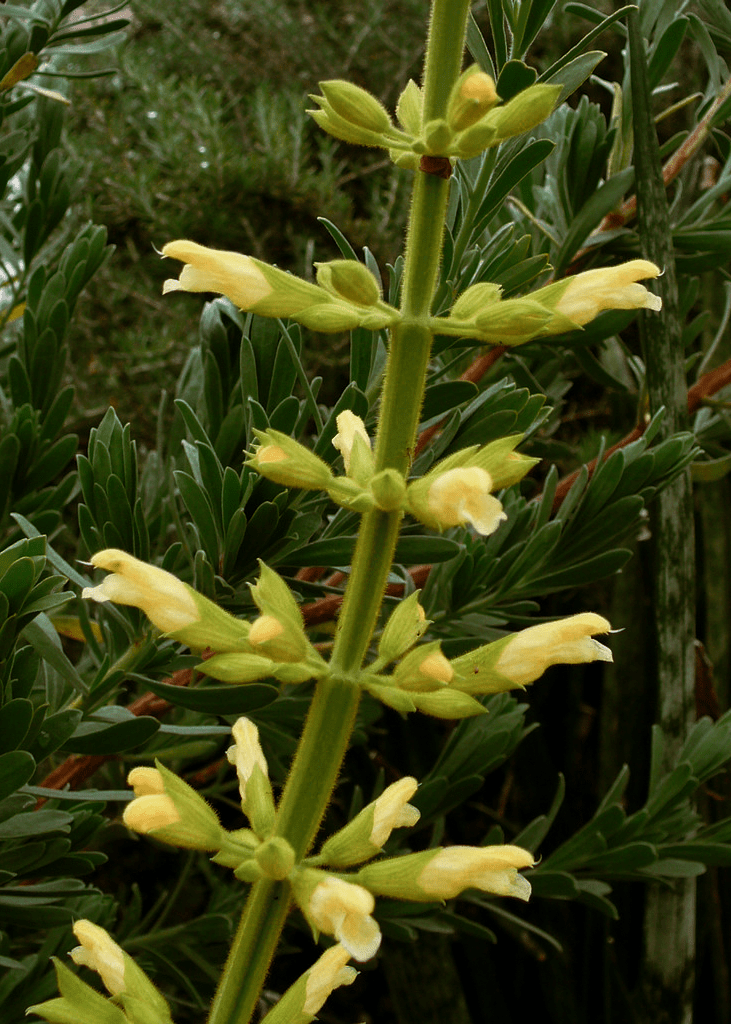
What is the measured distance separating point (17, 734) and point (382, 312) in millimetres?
229

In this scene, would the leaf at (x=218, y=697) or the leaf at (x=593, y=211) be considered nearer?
the leaf at (x=218, y=697)

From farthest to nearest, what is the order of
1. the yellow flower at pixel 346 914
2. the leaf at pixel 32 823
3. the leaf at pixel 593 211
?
the leaf at pixel 593 211 → the leaf at pixel 32 823 → the yellow flower at pixel 346 914

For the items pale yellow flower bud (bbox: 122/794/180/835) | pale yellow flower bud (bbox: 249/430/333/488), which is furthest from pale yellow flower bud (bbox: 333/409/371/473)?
pale yellow flower bud (bbox: 122/794/180/835)

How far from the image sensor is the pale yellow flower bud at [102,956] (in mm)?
354

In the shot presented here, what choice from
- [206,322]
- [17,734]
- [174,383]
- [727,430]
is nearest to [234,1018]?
[17,734]

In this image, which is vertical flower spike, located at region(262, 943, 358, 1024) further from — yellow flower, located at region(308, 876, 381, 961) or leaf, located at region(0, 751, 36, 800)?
leaf, located at region(0, 751, 36, 800)

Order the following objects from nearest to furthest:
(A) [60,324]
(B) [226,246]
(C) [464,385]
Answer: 1. (C) [464,385]
2. (A) [60,324]
3. (B) [226,246]

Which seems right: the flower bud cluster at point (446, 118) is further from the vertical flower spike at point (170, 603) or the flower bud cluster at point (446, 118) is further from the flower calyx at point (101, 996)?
the flower calyx at point (101, 996)

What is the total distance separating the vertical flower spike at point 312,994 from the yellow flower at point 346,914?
0.03m

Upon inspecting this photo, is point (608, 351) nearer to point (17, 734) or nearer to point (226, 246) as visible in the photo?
point (17, 734)

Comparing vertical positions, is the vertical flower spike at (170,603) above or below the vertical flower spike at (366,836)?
above

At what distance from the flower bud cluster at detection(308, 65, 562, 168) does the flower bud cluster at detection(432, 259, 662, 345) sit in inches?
2.1

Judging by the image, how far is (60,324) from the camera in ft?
2.01

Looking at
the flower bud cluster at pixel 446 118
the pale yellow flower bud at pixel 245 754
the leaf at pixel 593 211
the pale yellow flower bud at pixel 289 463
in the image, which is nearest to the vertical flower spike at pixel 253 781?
the pale yellow flower bud at pixel 245 754
